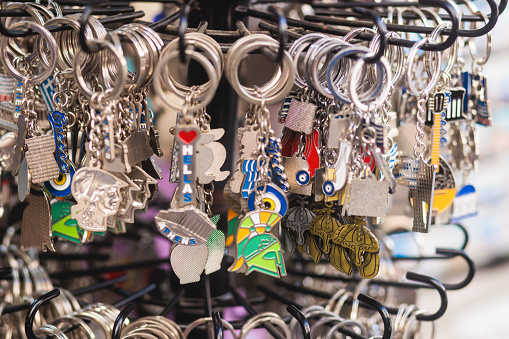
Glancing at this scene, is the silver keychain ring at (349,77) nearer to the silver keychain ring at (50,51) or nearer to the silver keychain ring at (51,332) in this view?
the silver keychain ring at (50,51)

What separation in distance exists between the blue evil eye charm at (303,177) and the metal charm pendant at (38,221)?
283 mm

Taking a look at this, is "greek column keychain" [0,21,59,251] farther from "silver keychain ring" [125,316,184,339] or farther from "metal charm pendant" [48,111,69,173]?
"silver keychain ring" [125,316,184,339]

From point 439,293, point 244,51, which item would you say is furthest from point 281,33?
point 439,293

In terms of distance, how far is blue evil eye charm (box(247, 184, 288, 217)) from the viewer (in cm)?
49

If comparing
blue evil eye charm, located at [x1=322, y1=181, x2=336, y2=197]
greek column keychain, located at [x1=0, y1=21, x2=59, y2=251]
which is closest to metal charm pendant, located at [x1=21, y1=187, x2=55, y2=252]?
greek column keychain, located at [x1=0, y1=21, x2=59, y2=251]

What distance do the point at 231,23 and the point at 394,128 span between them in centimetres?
26

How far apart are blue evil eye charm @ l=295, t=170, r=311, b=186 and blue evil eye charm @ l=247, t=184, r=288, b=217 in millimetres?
32

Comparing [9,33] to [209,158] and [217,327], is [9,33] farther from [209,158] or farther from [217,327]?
[217,327]

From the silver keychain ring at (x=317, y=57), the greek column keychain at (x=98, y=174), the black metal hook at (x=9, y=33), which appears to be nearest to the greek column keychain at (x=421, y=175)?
the silver keychain ring at (x=317, y=57)

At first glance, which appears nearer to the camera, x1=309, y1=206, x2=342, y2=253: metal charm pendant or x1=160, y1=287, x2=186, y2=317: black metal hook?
x1=309, y1=206, x2=342, y2=253: metal charm pendant

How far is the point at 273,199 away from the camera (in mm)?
491

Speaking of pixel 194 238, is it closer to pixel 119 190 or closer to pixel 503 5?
pixel 119 190

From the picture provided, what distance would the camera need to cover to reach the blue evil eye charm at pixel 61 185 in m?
0.53

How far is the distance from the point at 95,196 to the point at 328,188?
0.77ft
